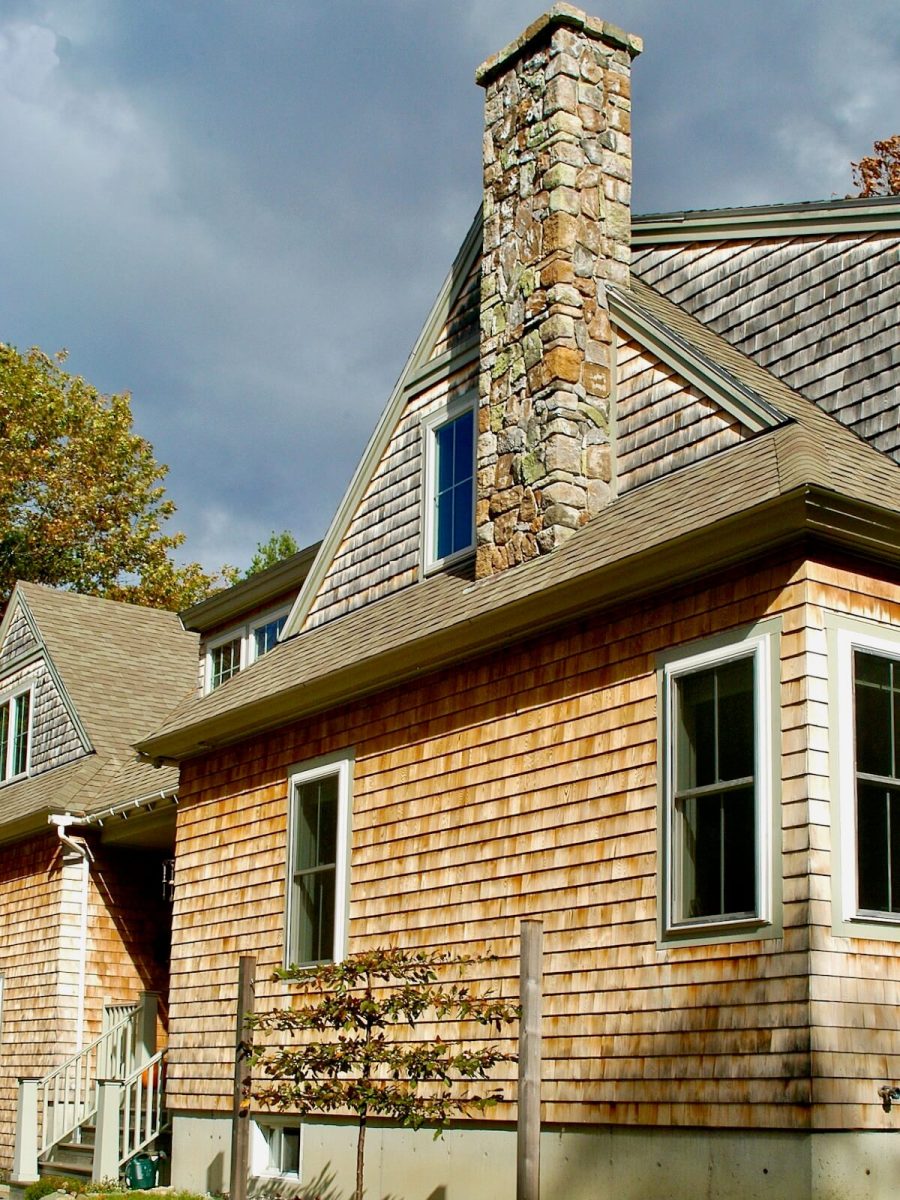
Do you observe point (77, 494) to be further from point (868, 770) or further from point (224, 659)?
point (868, 770)

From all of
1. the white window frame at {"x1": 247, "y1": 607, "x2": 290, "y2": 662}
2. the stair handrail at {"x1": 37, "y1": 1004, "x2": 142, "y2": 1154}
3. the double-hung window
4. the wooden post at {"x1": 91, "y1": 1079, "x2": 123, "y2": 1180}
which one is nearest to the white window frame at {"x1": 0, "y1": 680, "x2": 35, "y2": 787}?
the double-hung window

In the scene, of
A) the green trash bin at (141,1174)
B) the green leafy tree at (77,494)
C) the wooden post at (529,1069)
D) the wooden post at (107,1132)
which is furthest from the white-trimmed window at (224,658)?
the green leafy tree at (77,494)

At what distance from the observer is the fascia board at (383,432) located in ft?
49.2

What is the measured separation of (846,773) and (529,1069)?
2.43 metres

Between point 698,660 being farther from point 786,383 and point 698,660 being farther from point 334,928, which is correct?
point 334,928

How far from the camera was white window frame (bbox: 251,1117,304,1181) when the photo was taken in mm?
13789

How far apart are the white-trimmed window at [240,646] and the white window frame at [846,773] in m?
10.5

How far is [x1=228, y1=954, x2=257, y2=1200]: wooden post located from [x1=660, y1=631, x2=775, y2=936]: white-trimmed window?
3270 millimetres

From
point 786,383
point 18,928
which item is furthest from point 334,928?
point 18,928

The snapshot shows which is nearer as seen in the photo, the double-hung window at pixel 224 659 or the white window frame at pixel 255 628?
the white window frame at pixel 255 628

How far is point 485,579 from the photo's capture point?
42.8 feet

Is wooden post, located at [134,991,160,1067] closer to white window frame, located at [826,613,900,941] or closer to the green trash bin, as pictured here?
the green trash bin

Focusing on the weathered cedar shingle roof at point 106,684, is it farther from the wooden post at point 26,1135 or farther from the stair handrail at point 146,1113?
the stair handrail at point 146,1113

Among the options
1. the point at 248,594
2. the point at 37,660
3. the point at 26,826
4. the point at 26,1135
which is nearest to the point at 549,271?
the point at 248,594
